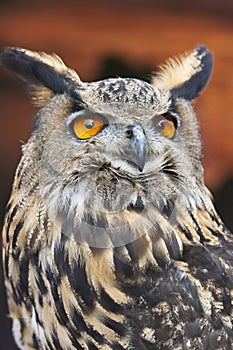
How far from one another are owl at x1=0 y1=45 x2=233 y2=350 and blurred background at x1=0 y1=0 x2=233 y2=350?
1.05 meters

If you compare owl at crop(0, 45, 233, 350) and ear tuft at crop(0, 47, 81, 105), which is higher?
ear tuft at crop(0, 47, 81, 105)

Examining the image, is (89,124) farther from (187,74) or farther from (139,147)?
(187,74)

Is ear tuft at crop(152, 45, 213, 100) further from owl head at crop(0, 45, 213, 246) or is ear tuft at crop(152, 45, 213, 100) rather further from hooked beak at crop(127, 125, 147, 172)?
hooked beak at crop(127, 125, 147, 172)

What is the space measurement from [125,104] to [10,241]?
1.12 feet

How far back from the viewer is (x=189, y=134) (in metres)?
1.31

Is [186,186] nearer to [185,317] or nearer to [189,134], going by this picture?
[189,134]

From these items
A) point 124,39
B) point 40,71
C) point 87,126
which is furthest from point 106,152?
point 124,39

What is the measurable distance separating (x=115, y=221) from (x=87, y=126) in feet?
0.52

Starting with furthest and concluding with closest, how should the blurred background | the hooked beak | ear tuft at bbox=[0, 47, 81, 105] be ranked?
the blurred background
ear tuft at bbox=[0, 47, 81, 105]
the hooked beak

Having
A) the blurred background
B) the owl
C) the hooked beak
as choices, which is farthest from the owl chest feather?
the blurred background

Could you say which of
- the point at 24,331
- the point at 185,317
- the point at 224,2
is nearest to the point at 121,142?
the point at 185,317

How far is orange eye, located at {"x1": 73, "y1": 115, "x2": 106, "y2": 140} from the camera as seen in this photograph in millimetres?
1223

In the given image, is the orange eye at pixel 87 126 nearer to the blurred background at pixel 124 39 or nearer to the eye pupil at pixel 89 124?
the eye pupil at pixel 89 124

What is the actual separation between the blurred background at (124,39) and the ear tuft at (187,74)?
3.00 feet
